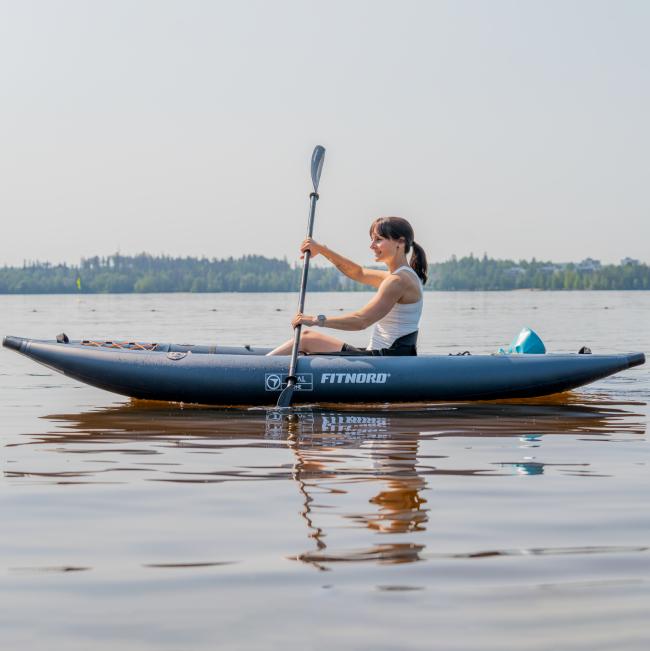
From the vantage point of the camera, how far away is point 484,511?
498cm

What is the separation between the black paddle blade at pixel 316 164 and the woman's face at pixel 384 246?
2.49 m

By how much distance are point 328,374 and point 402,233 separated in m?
1.45

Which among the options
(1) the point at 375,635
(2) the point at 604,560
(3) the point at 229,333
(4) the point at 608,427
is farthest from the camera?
(3) the point at 229,333

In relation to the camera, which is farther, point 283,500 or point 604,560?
point 283,500

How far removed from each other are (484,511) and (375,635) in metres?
1.89

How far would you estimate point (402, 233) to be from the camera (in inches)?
357

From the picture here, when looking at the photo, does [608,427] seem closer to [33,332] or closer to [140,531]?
[140,531]

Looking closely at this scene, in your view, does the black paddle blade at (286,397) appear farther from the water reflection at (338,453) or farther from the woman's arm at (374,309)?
the woman's arm at (374,309)

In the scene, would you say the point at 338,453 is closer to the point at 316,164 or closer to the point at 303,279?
the point at 303,279

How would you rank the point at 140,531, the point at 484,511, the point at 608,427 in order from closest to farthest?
the point at 140,531 < the point at 484,511 < the point at 608,427

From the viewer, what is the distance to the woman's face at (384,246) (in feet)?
29.7

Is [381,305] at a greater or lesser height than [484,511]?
greater

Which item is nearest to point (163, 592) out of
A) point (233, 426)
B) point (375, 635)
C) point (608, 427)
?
point (375, 635)

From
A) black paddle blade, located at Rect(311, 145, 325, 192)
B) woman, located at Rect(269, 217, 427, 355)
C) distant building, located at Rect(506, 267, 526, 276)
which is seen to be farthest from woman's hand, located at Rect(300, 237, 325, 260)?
distant building, located at Rect(506, 267, 526, 276)
